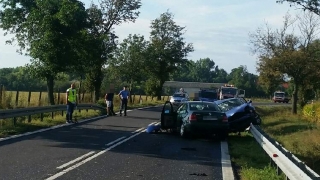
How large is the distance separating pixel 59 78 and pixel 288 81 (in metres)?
19.1

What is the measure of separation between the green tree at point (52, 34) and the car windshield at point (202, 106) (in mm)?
15216

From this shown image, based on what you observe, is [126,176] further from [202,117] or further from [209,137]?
[209,137]

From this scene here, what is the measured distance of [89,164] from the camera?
1107 cm

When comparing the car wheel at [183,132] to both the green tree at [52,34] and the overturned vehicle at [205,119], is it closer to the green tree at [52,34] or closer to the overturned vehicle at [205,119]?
the overturned vehicle at [205,119]

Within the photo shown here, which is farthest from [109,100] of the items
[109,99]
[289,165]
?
[289,165]

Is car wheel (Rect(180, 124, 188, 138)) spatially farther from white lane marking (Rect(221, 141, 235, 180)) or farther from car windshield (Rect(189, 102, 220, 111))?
white lane marking (Rect(221, 141, 235, 180))

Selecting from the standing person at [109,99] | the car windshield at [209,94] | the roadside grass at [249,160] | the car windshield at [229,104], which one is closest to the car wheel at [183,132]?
the roadside grass at [249,160]

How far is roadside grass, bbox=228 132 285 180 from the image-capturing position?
10.3 meters

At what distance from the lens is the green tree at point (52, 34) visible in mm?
31750

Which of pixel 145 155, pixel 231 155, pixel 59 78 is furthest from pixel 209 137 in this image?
pixel 59 78

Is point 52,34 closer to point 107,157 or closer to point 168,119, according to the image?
point 168,119

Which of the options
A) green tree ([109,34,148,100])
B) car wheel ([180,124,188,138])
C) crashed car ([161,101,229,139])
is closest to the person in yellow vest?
crashed car ([161,101,229,139])

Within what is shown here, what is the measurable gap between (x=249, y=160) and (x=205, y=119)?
15.5 feet

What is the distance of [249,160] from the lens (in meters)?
13.1
